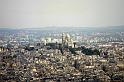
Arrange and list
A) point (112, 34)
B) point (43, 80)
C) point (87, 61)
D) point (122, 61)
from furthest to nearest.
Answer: point (112, 34)
point (87, 61)
point (122, 61)
point (43, 80)

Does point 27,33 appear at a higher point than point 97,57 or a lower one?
higher

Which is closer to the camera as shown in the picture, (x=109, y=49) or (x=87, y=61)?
(x=87, y=61)

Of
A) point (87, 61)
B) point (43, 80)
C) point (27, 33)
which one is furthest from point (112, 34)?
point (43, 80)

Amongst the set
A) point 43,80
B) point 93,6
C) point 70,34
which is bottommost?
point 43,80

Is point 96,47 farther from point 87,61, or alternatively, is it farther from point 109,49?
point 87,61

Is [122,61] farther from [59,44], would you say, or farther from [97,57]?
[59,44]

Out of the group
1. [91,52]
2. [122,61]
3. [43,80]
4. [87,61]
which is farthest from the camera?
[91,52]
